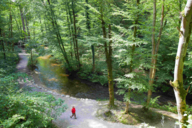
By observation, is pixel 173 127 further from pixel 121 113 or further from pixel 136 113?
pixel 121 113

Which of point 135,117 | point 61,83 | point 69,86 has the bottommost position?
point 135,117

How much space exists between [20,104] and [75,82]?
944 cm

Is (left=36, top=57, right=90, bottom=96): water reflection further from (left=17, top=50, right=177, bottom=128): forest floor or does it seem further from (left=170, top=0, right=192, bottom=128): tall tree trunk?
(left=170, top=0, right=192, bottom=128): tall tree trunk

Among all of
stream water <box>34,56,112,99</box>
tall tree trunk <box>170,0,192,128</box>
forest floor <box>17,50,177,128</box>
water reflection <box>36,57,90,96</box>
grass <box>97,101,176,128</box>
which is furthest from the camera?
water reflection <box>36,57,90,96</box>

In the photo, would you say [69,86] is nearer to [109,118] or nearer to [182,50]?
[109,118]

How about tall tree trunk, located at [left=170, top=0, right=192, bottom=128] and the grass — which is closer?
tall tree trunk, located at [left=170, top=0, right=192, bottom=128]

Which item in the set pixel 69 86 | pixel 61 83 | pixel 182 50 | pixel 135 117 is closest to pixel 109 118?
pixel 135 117

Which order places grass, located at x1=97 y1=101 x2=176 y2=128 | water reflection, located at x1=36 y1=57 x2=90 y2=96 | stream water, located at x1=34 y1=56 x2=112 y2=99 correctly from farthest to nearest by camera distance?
water reflection, located at x1=36 y1=57 x2=90 y2=96, stream water, located at x1=34 y1=56 x2=112 y2=99, grass, located at x1=97 y1=101 x2=176 y2=128

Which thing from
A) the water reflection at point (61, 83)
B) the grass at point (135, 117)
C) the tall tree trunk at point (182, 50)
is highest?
the tall tree trunk at point (182, 50)

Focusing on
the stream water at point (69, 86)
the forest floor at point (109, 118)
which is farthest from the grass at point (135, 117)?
the stream water at point (69, 86)

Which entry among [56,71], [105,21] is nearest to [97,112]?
[105,21]

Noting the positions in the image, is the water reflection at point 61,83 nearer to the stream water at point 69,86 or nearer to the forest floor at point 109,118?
the stream water at point 69,86

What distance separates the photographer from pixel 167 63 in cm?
1121

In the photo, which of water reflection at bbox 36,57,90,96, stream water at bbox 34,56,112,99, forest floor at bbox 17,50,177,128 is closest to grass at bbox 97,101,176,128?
forest floor at bbox 17,50,177,128
